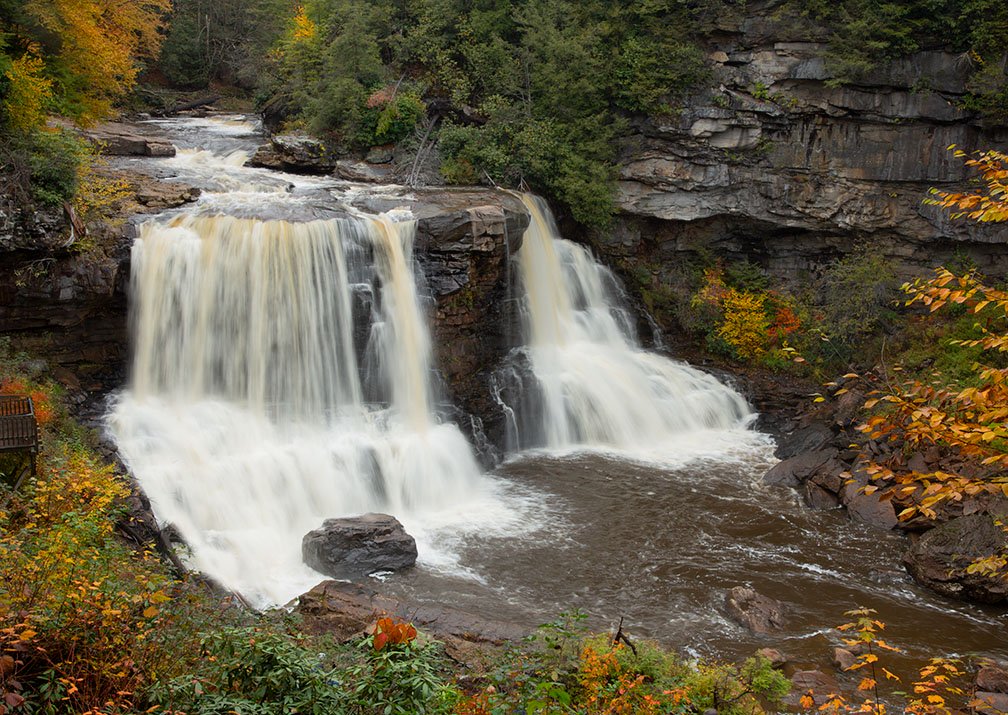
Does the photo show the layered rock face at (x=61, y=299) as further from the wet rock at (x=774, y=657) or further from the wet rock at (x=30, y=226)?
the wet rock at (x=774, y=657)

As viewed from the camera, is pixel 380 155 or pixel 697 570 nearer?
pixel 697 570

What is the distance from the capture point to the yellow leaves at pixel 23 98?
14.1m

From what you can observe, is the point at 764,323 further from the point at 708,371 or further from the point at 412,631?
the point at 412,631

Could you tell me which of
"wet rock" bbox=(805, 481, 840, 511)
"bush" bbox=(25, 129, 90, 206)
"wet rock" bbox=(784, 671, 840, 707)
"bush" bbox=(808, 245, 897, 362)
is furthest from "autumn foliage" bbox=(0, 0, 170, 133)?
"bush" bbox=(808, 245, 897, 362)

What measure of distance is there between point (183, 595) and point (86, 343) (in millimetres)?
8471

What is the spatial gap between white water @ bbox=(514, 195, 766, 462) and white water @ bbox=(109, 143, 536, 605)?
2.95 meters

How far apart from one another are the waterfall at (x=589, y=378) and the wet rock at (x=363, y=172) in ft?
13.2

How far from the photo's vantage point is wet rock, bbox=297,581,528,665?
9719mm

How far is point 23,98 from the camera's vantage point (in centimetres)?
1427

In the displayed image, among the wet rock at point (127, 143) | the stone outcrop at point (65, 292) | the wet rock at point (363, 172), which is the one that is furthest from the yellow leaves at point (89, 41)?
the wet rock at point (363, 172)

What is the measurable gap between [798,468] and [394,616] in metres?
10.1

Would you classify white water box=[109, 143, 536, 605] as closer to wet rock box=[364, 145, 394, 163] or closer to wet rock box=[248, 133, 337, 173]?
wet rock box=[248, 133, 337, 173]

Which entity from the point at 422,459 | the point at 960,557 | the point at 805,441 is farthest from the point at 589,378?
the point at 960,557

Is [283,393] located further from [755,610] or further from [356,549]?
[755,610]
